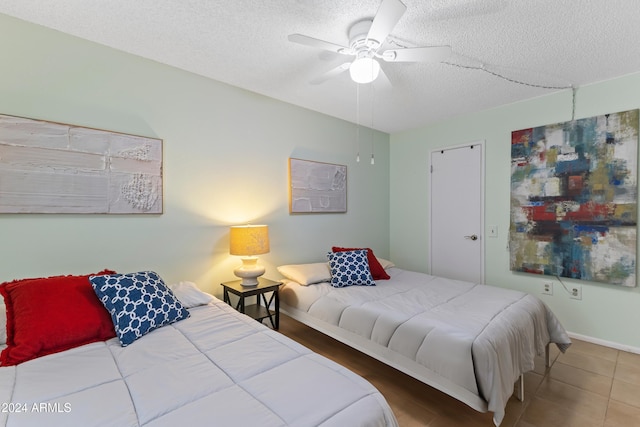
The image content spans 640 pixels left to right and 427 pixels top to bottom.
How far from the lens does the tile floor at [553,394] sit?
5.49 feet

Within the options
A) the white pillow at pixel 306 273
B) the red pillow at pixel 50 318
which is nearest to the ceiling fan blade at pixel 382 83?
the white pillow at pixel 306 273

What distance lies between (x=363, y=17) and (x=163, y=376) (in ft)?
6.92

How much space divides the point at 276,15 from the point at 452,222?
2.96 m

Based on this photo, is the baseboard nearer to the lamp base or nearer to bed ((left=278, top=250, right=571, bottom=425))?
bed ((left=278, top=250, right=571, bottom=425))

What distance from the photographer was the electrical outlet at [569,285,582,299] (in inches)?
106

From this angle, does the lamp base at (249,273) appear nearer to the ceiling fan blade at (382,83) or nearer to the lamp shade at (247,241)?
the lamp shade at (247,241)

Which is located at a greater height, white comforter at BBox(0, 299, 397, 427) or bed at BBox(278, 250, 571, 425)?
white comforter at BBox(0, 299, 397, 427)

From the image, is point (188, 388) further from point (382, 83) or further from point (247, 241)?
point (382, 83)

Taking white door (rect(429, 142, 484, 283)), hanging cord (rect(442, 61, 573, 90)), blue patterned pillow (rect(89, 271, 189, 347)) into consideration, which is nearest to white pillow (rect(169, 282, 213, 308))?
blue patterned pillow (rect(89, 271, 189, 347))

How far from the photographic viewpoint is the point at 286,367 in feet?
4.00

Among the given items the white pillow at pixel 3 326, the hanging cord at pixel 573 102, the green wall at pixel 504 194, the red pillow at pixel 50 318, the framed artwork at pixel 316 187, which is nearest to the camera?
the red pillow at pixel 50 318

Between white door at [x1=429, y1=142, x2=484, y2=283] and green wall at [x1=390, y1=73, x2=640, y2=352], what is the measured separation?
0.29 ft

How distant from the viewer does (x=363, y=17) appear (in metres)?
1.70

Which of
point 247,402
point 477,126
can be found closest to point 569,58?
point 477,126
